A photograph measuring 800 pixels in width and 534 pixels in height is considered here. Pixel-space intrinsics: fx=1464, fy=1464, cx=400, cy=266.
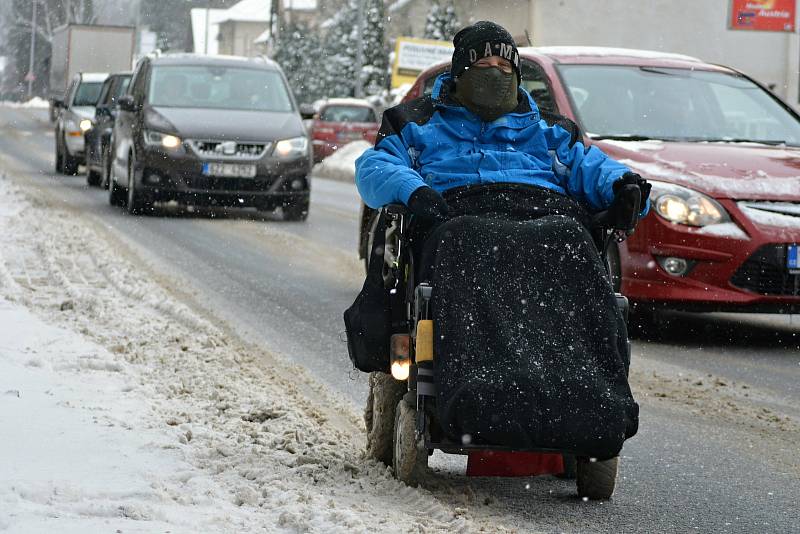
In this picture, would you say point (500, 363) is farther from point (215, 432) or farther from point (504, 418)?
point (215, 432)

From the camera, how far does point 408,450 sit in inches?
173

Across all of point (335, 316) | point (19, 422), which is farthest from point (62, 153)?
point (19, 422)

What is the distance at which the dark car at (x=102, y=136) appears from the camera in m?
20.0

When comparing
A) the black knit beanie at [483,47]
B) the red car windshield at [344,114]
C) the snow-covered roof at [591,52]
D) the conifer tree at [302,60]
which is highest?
the black knit beanie at [483,47]

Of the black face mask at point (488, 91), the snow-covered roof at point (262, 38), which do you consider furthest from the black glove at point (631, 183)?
the snow-covered roof at point (262, 38)

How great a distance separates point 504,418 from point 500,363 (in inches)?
6.2

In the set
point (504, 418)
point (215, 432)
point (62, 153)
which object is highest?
point (504, 418)

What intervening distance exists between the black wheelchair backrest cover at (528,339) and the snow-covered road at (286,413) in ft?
1.11

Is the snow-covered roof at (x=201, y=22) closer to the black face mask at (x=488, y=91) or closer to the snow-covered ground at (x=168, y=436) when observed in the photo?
the snow-covered ground at (x=168, y=436)

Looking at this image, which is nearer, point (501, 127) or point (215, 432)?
point (501, 127)

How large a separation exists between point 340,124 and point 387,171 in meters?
31.0

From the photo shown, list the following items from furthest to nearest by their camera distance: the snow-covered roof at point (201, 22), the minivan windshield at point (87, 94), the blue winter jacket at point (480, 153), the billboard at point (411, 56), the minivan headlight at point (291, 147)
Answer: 1. the snow-covered roof at point (201, 22)
2. the billboard at point (411, 56)
3. the minivan windshield at point (87, 94)
4. the minivan headlight at point (291, 147)
5. the blue winter jacket at point (480, 153)

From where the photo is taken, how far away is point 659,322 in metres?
9.12

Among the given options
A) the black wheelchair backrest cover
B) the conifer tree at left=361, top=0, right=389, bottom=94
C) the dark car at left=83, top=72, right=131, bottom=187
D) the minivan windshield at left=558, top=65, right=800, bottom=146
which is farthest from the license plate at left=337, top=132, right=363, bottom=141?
the conifer tree at left=361, top=0, right=389, bottom=94
